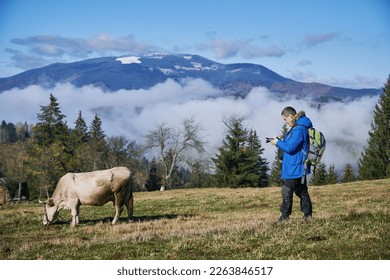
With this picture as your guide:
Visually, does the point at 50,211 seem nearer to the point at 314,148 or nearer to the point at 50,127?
the point at 314,148

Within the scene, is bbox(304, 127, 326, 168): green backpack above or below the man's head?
below

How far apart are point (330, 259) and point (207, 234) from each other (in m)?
2.91

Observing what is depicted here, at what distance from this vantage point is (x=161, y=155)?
7819cm

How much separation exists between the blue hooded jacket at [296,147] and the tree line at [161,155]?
4013cm

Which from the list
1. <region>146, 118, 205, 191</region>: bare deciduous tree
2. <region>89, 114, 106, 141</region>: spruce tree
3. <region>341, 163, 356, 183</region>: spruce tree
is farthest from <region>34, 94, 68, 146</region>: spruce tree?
<region>341, 163, 356, 183</region>: spruce tree

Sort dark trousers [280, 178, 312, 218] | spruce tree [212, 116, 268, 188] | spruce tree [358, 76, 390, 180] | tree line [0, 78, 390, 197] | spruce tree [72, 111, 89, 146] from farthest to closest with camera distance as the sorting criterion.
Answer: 1. spruce tree [72, 111, 89, 146]
2. spruce tree [212, 116, 268, 188]
3. tree line [0, 78, 390, 197]
4. spruce tree [358, 76, 390, 180]
5. dark trousers [280, 178, 312, 218]

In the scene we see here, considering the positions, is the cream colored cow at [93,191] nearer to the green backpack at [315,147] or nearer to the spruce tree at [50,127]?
the green backpack at [315,147]

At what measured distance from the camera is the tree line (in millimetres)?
59344

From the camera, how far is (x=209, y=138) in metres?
86.4

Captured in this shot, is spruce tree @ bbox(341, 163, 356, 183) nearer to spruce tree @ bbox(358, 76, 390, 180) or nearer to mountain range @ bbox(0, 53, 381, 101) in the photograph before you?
spruce tree @ bbox(358, 76, 390, 180)

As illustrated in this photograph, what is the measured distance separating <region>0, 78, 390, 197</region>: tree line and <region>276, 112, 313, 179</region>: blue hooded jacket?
132 ft

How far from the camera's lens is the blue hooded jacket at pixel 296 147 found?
31.8 feet

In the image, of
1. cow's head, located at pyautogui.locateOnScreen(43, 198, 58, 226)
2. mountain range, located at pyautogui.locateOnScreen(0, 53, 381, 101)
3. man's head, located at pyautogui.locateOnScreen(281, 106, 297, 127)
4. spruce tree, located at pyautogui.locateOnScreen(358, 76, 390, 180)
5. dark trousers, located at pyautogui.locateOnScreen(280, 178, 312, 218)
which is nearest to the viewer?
man's head, located at pyautogui.locateOnScreen(281, 106, 297, 127)
